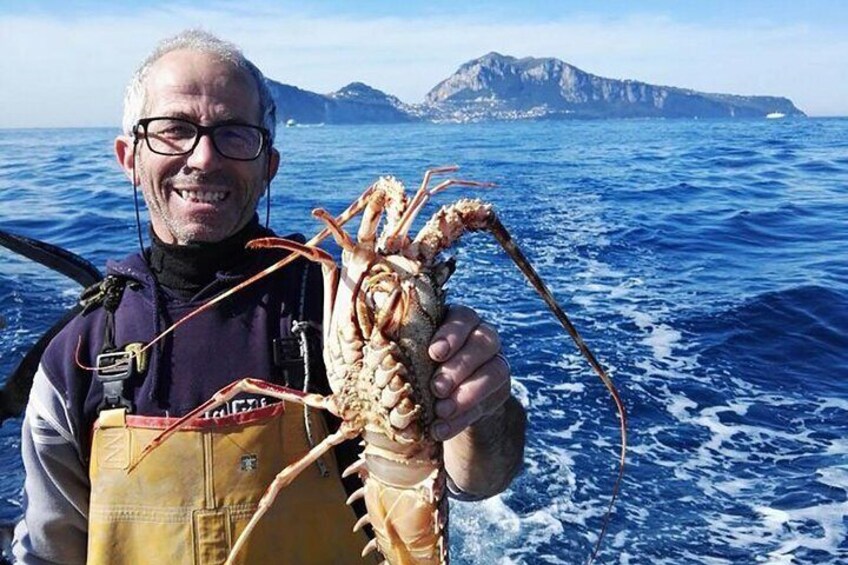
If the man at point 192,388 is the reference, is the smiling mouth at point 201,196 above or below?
above

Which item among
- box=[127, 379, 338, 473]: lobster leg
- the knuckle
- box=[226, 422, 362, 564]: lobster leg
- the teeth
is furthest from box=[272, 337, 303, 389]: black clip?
the knuckle

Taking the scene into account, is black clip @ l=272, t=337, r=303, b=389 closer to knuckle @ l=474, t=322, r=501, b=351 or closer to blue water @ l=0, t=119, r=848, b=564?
knuckle @ l=474, t=322, r=501, b=351

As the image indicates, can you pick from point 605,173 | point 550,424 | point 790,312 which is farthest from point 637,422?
point 605,173

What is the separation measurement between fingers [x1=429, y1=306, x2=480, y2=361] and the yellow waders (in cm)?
96

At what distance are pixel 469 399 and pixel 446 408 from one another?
0.08 meters

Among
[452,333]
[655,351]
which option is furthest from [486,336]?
[655,351]

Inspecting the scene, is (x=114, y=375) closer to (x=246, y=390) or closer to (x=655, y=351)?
(x=246, y=390)

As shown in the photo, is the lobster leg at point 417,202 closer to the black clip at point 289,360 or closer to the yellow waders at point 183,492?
the black clip at point 289,360

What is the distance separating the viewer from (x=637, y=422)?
345 inches

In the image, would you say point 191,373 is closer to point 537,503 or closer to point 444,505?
point 444,505

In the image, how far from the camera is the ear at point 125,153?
3223 mm

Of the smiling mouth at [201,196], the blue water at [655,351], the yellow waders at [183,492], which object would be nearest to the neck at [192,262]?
the smiling mouth at [201,196]

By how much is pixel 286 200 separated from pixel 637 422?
51.5ft

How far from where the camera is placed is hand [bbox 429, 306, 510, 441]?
94.8 inches
